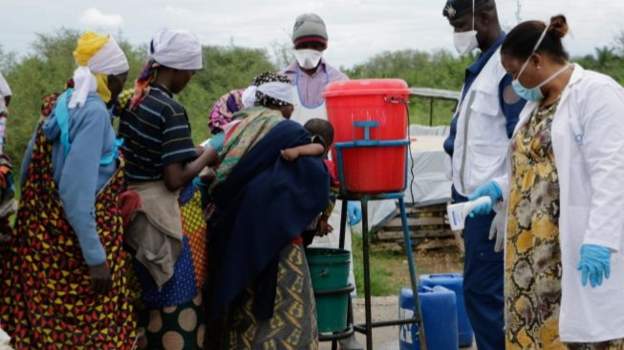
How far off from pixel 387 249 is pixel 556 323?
7.75 m

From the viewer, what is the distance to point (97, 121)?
3631mm

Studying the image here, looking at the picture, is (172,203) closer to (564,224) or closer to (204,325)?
(204,325)

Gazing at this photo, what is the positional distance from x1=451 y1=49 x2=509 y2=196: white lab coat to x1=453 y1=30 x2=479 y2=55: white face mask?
0.52 ft

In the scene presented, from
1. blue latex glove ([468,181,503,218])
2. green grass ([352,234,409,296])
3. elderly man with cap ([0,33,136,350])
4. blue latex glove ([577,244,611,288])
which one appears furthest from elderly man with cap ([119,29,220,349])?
green grass ([352,234,409,296])

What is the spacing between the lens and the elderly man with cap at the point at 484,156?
4352 millimetres

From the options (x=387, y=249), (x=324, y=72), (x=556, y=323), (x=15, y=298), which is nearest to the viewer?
(x=556, y=323)

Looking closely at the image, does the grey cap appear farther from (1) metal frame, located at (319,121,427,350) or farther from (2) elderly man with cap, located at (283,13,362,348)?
(1) metal frame, located at (319,121,427,350)

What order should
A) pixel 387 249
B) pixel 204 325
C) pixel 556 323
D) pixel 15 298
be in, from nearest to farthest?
pixel 556 323
pixel 15 298
pixel 204 325
pixel 387 249

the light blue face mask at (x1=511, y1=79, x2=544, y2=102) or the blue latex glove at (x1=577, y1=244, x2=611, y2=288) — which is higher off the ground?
the light blue face mask at (x1=511, y1=79, x2=544, y2=102)

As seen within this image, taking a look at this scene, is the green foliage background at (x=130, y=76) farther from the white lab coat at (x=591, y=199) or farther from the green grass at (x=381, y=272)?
the white lab coat at (x=591, y=199)

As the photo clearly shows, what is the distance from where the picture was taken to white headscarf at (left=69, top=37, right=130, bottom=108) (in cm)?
373

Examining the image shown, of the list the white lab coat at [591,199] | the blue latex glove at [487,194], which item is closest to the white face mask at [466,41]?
the blue latex glove at [487,194]

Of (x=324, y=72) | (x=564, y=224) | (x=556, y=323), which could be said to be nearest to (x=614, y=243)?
(x=564, y=224)

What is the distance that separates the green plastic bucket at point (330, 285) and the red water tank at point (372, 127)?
1.25 feet
